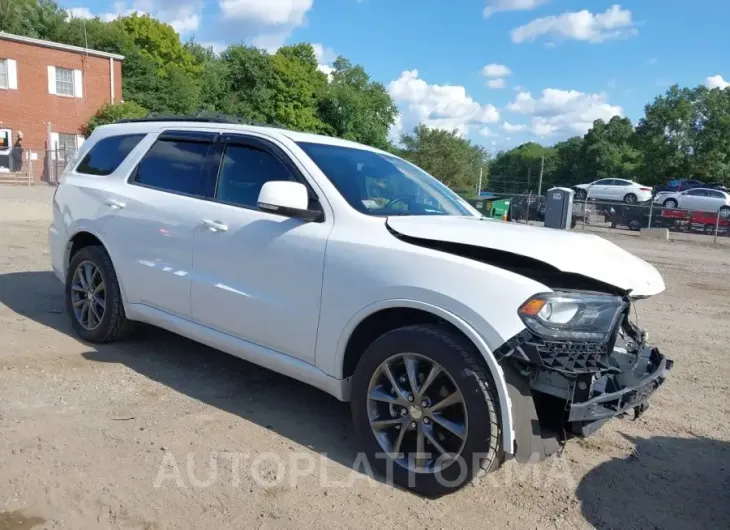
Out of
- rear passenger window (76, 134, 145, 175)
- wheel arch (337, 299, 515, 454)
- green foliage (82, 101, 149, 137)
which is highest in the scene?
green foliage (82, 101, 149, 137)

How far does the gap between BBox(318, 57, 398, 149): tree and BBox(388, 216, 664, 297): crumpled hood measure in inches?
1679

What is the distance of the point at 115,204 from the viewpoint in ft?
16.0

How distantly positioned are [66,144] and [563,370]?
112 feet

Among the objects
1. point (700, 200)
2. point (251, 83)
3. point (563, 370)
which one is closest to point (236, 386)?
point (563, 370)

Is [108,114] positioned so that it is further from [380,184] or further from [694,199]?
[380,184]

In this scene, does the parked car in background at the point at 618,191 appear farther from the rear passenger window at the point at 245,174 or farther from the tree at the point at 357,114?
the rear passenger window at the point at 245,174

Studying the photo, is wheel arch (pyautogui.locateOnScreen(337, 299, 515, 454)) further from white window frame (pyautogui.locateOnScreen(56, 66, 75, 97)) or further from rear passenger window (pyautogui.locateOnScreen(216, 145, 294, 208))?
white window frame (pyautogui.locateOnScreen(56, 66, 75, 97))

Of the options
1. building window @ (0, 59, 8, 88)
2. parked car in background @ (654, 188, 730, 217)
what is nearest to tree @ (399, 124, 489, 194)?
parked car in background @ (654, 188, 730, 217)

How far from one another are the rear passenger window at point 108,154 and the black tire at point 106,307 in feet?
2.37

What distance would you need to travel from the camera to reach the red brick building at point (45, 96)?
29.3 metres

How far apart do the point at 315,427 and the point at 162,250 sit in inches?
67.9

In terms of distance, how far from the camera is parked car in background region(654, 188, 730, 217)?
2747cm

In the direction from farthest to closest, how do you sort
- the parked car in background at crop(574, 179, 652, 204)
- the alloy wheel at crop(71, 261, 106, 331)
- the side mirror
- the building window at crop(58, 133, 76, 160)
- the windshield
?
the parked car in background at crop(574, 179, 652, 204)
the building window at crop(58, 133, 76, 160)
the alloy wheel at crop(71, 261, 106, 331)
the windshield
the side mirror

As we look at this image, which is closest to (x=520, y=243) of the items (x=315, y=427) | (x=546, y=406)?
(x=546, y=406)
